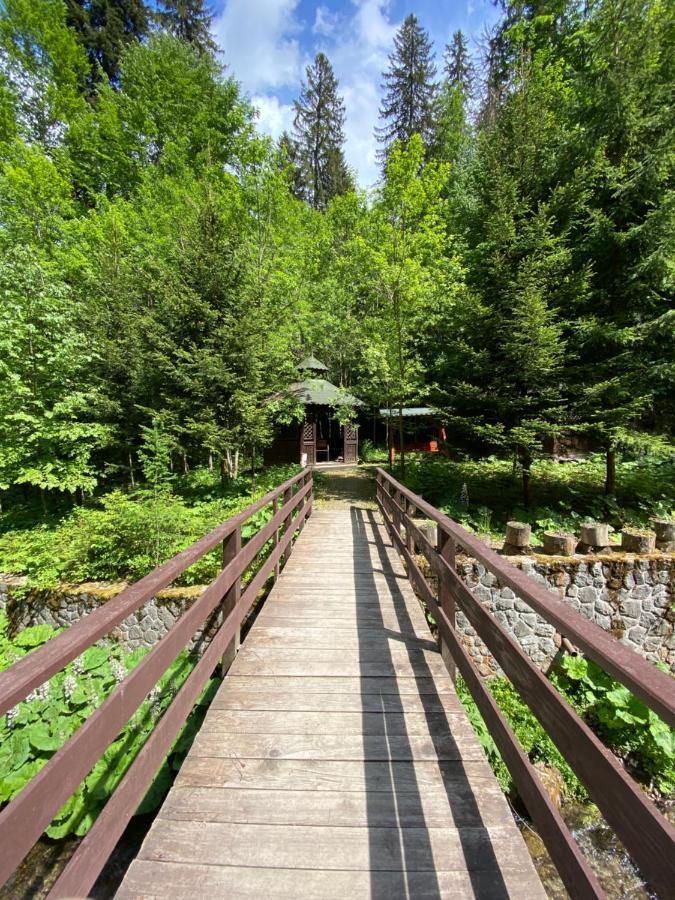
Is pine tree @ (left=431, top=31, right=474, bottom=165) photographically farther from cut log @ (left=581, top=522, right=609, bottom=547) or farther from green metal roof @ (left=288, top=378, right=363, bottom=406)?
cut log @ (left=581, top=522, right=609, bottom=547)

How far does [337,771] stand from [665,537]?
5449mm

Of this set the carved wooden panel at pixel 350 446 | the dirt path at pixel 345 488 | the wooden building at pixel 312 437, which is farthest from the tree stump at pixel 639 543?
the carved wooden panel at pixel 350 446

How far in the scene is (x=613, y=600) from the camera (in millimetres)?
4828

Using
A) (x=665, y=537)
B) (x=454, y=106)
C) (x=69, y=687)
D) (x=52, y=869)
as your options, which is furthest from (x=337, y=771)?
(x=454, y=106)

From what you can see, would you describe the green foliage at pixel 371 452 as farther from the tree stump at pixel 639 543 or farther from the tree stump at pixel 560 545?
the tree stump at pixel 639 543

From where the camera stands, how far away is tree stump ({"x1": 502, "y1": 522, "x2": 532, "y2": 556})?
4.91 m

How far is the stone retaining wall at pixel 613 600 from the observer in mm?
4770

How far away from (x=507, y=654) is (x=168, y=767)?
3.19 m

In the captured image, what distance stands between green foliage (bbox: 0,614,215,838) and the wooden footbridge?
119cm

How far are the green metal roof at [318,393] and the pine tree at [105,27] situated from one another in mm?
18091

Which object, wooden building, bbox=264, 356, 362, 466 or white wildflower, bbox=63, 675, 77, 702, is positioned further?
wooden building, bbox=264, 356, 362, 466

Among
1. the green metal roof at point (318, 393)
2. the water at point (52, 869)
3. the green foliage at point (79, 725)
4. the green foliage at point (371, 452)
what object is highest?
the green metal roof at point (318, 393)

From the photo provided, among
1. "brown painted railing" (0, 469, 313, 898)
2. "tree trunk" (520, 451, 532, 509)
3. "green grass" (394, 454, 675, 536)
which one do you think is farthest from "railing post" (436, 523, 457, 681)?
"tree trunk" (520, 451, 532, 509)

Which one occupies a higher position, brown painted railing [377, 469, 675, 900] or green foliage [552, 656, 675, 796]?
brown painted railing [377, 469, 675, 900]
